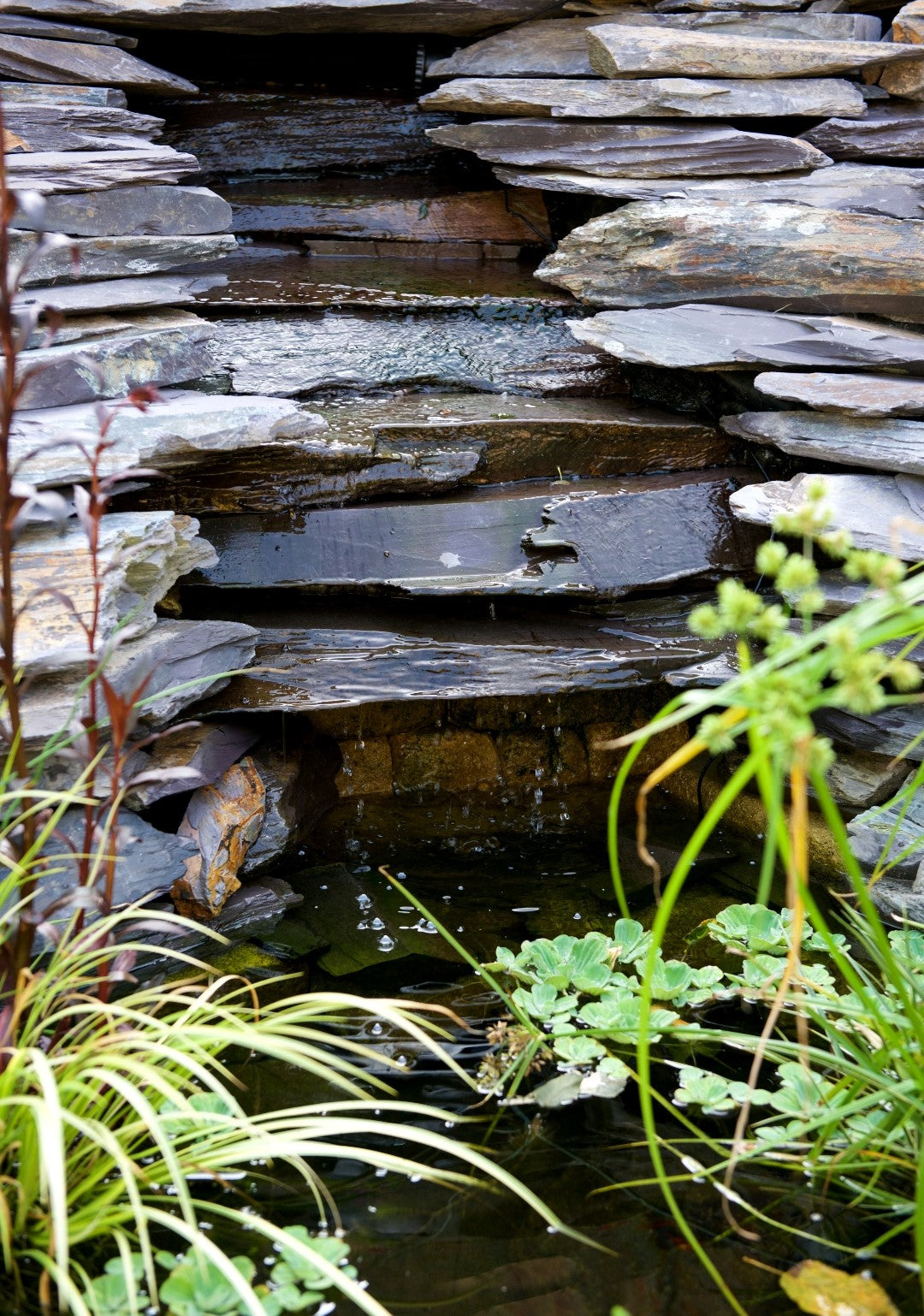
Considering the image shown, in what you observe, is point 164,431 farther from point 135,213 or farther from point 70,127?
point 70,127

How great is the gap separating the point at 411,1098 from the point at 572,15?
3648 mm

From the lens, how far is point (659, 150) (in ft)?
12.0

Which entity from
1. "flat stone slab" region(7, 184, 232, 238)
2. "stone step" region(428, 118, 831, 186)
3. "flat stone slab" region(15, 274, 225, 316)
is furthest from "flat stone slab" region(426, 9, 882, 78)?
"flat stone slab" region(15, 274, 225, 316)

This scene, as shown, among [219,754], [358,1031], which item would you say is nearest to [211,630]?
[219,754]

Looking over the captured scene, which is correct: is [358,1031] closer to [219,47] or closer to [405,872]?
[405,872]

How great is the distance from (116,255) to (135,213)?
0.14 metres

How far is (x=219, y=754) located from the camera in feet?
10.0

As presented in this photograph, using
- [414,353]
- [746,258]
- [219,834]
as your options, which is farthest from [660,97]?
[219,834]

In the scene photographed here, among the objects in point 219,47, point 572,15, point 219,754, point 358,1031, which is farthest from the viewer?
point 219,47

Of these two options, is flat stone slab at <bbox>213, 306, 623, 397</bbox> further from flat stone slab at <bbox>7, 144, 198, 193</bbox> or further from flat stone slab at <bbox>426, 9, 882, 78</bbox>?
flat stone slab at <bbox>426, 9, 882, 78</bbox>

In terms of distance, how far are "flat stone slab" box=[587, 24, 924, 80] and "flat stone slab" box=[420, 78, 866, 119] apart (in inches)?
1.5

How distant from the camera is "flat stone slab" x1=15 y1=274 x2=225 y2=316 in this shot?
299 centimetres

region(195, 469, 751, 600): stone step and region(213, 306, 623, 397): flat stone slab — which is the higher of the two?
region(213, 306, 623, 397): flat stone slab

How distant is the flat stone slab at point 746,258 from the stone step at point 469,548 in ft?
2.37
